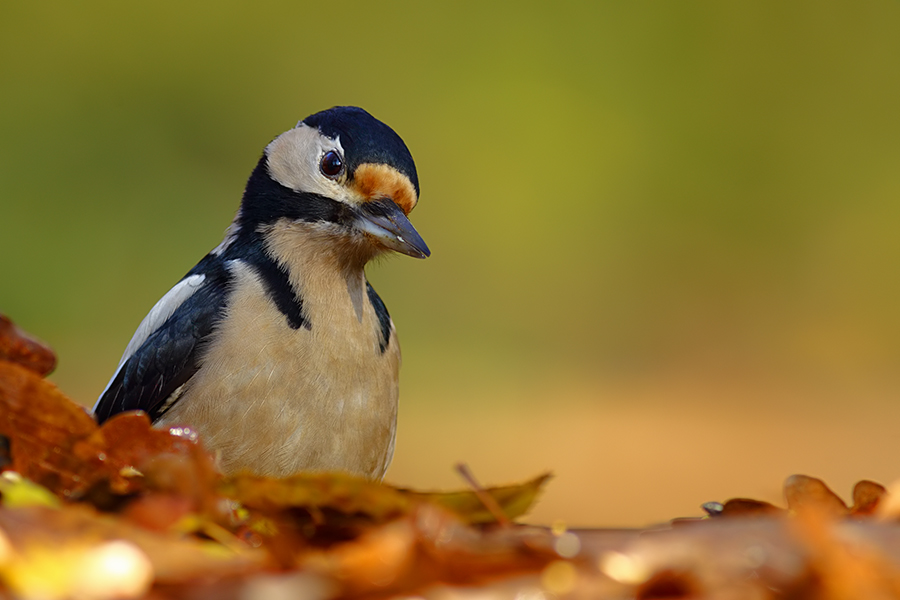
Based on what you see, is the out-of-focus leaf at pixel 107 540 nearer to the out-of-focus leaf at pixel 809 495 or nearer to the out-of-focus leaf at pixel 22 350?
the out-of-focus leaf at pixel 22 350

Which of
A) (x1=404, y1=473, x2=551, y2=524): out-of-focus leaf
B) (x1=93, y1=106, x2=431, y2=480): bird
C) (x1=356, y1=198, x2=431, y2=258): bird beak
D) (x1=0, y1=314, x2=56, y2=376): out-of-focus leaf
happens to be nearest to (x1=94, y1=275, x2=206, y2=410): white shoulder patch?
(x1=93, y1=106, x2=431, y2=480): bird

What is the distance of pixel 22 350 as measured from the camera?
1.35 ft

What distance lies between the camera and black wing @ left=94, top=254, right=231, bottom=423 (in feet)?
3.41

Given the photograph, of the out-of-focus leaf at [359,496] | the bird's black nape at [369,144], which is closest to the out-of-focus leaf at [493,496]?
the out-of-focus leaf at [359,496]

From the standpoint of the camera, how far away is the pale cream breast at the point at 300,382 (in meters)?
0.93

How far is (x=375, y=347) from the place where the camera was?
1029 millimetres

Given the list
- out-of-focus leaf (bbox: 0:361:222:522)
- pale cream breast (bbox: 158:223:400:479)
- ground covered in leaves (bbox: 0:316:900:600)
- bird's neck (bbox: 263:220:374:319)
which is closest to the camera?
ground covered in leaves (bbox: 0:316:900:600)

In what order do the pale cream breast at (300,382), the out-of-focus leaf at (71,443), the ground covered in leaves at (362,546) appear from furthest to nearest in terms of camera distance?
the pale cream breast at (300,382) < the out-of-focus leaf at (71,443) < the ground covered in leaves at (362,546)

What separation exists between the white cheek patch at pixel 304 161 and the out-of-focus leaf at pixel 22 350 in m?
0.65

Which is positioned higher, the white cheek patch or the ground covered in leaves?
the white cheek patch

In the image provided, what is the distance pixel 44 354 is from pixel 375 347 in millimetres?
621

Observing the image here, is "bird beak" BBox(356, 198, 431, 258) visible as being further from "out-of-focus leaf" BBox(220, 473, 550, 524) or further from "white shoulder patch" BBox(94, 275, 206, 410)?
"out-of-focus leaf" BBox(220, 473, 550, 524)

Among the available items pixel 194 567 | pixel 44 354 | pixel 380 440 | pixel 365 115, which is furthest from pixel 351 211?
pixel 194 567

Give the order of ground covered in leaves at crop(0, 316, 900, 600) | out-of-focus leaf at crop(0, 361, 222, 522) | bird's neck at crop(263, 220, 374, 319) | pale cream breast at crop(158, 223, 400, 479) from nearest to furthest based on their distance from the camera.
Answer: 1. ground covered in leaves at crop(0, 316, 900, 600)
2. out-of-focus leaf at crop(0, 361, 222, 522)
3. pale cream breast at crop(158, 223, 400, 479)
4. bird's neck at crop(263, 220, 374, 319)
